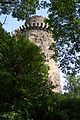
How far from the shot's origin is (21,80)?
624 inches

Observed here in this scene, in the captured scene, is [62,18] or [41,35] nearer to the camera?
[62,18]

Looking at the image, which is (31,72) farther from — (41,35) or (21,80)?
(41,35)

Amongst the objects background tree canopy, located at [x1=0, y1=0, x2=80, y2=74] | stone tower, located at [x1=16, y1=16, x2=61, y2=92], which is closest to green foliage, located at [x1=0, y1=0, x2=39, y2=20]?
background tree canopy, located at [x1=0, y1=0, x2=80, y2=74]

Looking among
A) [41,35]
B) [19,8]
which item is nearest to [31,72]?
[19,8]

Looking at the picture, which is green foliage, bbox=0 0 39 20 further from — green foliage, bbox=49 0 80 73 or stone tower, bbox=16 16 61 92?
stone tower, bbox=16 16 61 92

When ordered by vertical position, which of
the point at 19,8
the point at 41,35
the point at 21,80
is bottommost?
the point at 21,80

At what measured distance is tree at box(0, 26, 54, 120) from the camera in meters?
15.0

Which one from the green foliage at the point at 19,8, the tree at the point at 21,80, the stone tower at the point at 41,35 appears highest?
the stone tower at the point at 41,35

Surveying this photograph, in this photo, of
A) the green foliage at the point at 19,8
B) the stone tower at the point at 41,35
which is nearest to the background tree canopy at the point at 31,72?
the green foliage at the point at 19,8

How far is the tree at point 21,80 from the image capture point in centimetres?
1497

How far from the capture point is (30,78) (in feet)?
51.9

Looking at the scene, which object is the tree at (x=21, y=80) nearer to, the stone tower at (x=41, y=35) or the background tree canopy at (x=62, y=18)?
the background tree canopy at (x=62, y=18)

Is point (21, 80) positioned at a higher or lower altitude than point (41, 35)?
lower

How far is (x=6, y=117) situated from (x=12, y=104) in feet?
4.55
